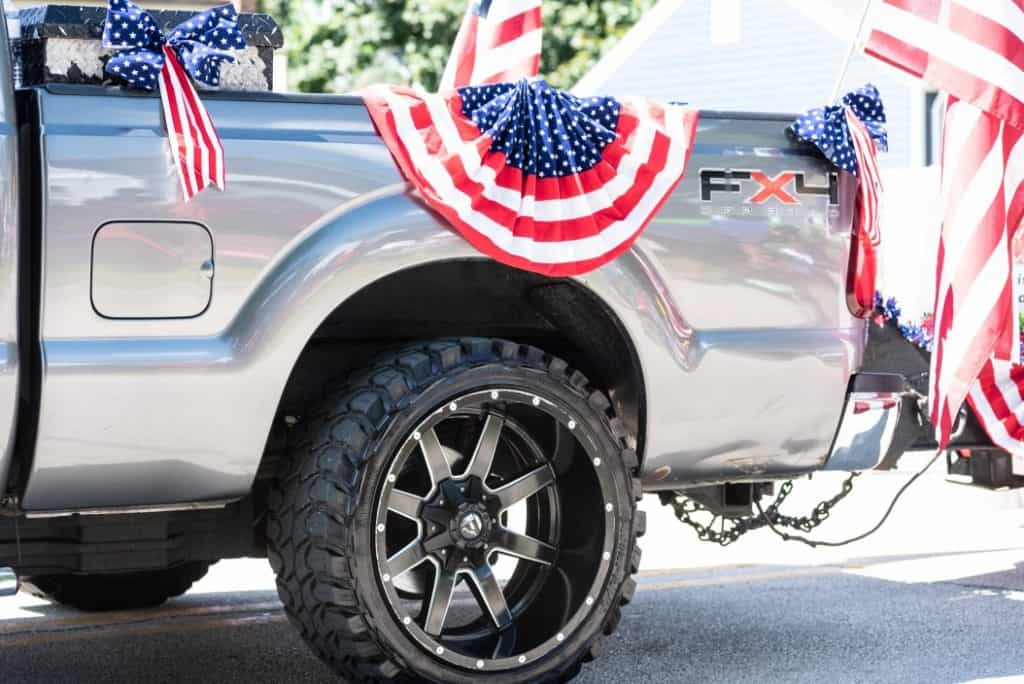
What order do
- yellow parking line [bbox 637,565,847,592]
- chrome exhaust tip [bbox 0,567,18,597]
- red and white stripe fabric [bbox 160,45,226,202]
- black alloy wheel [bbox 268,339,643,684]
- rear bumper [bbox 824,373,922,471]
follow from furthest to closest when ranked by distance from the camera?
yellow parking line [bbox 637,565,847,592] → rear bumper [bbox 824,373,922,471] → black alloy wheel [bbox 268,339,643,684] → red and white stripe fabric [bbox 160,45,226,202] → chrome exhaust tip [bbox 0,567,18,597]

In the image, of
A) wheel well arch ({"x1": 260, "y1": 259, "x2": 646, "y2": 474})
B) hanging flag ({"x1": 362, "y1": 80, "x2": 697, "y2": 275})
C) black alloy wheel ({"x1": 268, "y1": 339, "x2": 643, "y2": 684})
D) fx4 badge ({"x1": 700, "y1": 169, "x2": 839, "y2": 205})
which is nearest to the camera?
black alloy wheel ({"x1": 268, "y1": 339, "x2": 643, "y2": 684})

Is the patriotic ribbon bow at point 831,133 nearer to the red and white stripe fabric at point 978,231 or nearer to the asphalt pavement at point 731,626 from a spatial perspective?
the red and white stripe fabric at point 978,231

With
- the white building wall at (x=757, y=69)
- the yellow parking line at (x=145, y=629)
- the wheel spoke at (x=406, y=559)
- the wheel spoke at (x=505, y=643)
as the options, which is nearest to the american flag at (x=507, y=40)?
the wheel spoke at (x=406, y=559)

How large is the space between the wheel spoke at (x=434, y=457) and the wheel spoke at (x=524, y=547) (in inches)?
9.6

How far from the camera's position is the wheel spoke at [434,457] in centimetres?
435

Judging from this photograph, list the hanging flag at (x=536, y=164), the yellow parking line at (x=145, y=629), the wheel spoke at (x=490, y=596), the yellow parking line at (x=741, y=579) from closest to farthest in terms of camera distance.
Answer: the hanging flag at (x=536, y=164) → the wheel spoke at (x=490, y=596) → the yellow parking line at (x=145, y=629) → the yellow parking line at (x=741, y=579)

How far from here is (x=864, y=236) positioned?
4.93 meters

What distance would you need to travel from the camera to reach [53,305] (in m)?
3.81

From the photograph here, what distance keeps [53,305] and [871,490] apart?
7.72 metres

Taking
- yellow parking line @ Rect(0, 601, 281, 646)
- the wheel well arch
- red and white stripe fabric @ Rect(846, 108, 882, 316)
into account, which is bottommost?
yellow parking line @ Rect(0, 601, 281, 646)

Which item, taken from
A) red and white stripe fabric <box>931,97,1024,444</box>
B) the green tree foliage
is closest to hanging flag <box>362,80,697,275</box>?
red and white stripe fabric <box>931,97,1024,444</box>

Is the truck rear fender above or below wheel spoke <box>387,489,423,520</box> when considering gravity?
above

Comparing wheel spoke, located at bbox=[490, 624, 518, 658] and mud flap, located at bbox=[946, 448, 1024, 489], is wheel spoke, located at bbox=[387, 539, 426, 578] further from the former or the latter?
mud flap, located at bbox=[946, 448, 1024, 489]

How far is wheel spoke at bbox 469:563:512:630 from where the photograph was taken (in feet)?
14.5
